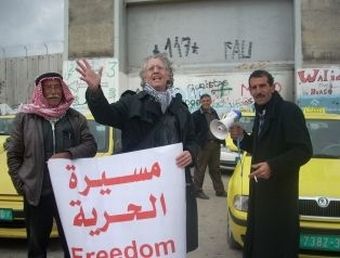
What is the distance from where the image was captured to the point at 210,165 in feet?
36.1

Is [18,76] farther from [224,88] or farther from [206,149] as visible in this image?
[206,149]

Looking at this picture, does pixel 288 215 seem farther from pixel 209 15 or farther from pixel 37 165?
pixel 209 15

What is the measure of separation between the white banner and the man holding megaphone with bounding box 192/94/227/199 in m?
6.71

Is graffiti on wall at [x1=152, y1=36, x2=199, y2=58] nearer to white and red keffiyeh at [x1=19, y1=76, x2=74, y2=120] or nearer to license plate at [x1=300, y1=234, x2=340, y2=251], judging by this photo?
license plate at [x1=300, y1=234, x2=340, y2=251]

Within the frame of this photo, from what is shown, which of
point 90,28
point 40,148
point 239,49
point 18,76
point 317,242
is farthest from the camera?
point 18,76

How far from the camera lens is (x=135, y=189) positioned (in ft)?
12.4

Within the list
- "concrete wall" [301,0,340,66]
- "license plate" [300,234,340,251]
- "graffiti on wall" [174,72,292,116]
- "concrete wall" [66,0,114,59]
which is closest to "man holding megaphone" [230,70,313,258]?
"license plate" [300,234,340,251]

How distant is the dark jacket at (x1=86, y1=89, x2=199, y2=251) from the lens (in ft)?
12.2

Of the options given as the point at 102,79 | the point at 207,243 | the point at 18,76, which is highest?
the point at 18,76

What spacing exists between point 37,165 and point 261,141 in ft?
5.33

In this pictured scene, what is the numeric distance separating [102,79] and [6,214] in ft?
46.7

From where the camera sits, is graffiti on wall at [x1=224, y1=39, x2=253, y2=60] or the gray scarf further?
graffiti on wall at [x1=224, y1=39, x2=253, y2=60]

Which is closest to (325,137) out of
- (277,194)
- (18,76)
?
(277,194)

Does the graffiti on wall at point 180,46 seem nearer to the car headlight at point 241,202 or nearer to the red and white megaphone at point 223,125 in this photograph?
the car headlight at point 241,202
